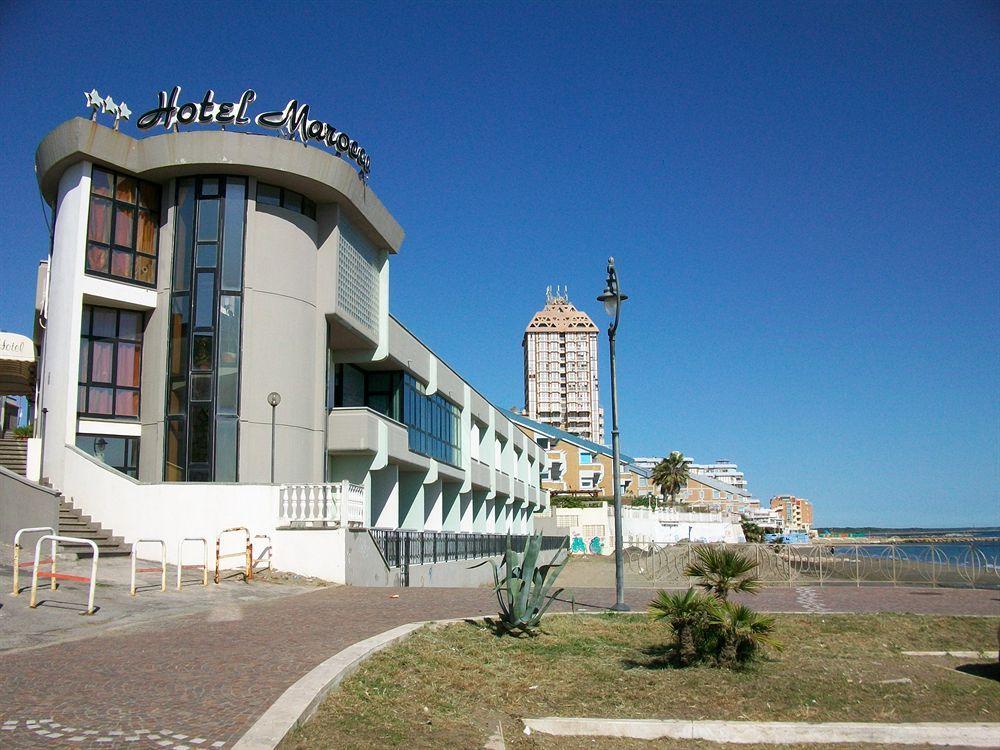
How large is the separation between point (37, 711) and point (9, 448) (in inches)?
722

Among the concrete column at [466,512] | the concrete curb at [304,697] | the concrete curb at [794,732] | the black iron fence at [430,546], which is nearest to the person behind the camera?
the concrete curb at [304,697]

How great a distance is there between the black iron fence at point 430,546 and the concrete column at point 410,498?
8.03ft

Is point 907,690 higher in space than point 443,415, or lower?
lower

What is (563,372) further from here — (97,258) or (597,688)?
(597,688)

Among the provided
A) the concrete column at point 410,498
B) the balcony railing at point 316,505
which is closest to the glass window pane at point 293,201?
the balcony railing at point 316,505

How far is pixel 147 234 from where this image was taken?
22.9m

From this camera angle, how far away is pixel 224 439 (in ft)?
71.1

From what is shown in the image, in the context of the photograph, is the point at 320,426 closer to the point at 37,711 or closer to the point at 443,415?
the point at 443,415

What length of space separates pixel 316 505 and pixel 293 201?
9.20m

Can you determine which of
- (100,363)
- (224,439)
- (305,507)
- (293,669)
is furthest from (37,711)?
(100,363)

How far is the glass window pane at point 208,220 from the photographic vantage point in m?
22.5

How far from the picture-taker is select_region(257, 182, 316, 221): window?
23281 millimetres

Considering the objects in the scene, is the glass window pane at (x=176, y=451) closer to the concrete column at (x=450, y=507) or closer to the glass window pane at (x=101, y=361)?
the glass window pane at (x=101, y=361)

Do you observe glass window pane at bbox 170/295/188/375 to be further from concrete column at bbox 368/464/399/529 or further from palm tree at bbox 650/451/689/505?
palm tree at bbox 650/451/689/505
